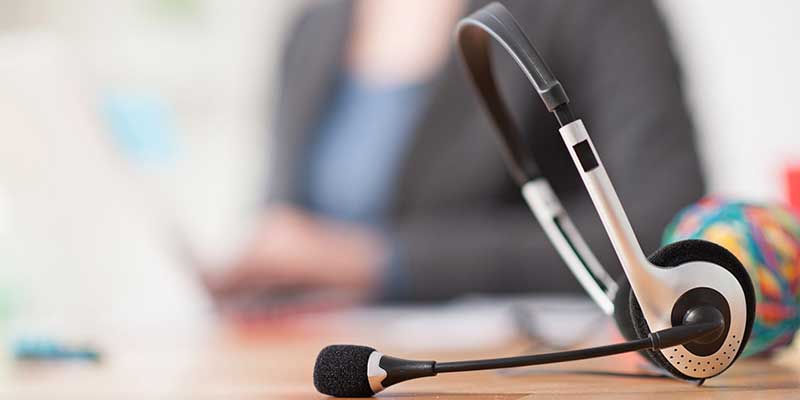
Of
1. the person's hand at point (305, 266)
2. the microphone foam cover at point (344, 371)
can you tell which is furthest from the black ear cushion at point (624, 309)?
the person's hand at point (305, 266)

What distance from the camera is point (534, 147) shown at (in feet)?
4.85

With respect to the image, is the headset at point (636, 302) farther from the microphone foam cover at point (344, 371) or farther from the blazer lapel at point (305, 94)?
the blazer lapel at point (305, 94)

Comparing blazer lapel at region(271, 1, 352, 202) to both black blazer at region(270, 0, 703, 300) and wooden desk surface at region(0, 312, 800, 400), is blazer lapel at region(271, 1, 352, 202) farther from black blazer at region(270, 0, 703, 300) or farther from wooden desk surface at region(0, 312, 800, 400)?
wooden desk surface at region(0, 312, 800, 400)

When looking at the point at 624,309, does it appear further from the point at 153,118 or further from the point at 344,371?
the point at 153,118

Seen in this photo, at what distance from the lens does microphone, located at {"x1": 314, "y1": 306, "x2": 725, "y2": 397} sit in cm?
30

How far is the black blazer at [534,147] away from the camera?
121 cm

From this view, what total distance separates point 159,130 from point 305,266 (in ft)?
4.93

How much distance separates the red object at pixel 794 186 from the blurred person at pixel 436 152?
402 millimetres

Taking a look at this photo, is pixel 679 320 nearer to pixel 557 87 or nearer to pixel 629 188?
pixel 557 87

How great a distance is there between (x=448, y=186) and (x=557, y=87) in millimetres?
1174

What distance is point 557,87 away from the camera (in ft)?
0.97

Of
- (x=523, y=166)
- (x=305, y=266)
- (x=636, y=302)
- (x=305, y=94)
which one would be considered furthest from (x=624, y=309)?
(x=305, y=94)

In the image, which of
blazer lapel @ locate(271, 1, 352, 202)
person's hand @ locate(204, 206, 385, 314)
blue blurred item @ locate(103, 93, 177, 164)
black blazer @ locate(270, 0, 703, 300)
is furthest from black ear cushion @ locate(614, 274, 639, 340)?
blue blurred item @ locate(103, 93, 177, 164)

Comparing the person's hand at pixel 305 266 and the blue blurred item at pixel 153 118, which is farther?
the blue blurred item at pixel 153 118
